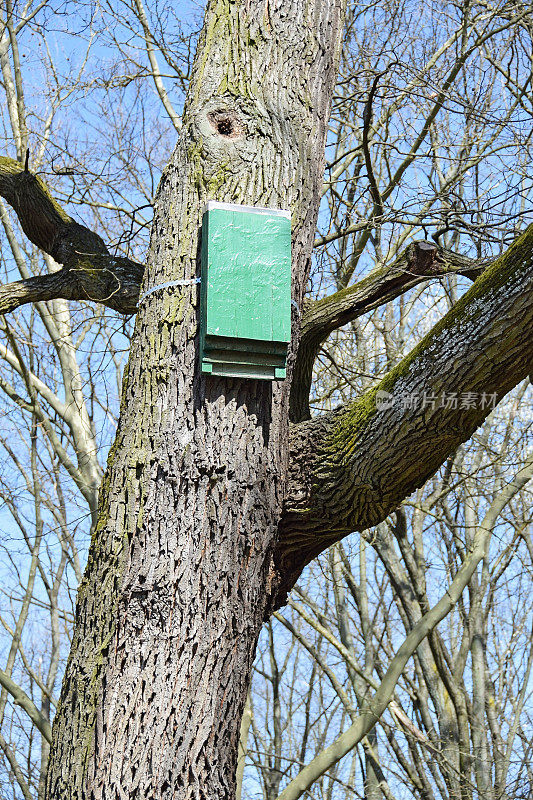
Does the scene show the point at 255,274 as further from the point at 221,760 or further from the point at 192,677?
the point at 221,760

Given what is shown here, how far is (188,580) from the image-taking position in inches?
90.7

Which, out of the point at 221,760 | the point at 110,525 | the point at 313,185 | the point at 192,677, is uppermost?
the point at 313,185

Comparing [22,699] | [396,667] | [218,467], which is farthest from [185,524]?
[22,699]

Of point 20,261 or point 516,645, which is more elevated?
point 20,261

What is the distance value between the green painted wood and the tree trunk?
3.2 inches

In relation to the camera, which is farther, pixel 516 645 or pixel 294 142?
pixel 516 645

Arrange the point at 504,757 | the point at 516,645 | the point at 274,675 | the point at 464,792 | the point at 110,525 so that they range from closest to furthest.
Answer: the point at 110,525
the point at 464,792
the point at 504,757
the point at 516,645
the point at 274,675

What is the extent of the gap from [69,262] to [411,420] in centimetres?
221

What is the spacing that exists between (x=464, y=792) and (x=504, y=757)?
94cm

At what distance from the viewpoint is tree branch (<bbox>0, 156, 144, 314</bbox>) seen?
3.97 meters

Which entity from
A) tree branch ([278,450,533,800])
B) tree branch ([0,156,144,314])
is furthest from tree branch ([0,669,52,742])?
tree branch ([0,156,144,314])

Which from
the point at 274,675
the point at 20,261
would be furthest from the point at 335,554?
the point at 20,261

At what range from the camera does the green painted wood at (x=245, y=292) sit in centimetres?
244

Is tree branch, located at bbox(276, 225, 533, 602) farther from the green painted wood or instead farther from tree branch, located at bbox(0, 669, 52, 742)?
tree branch, located at bbox(0, 669, 52, 742)
